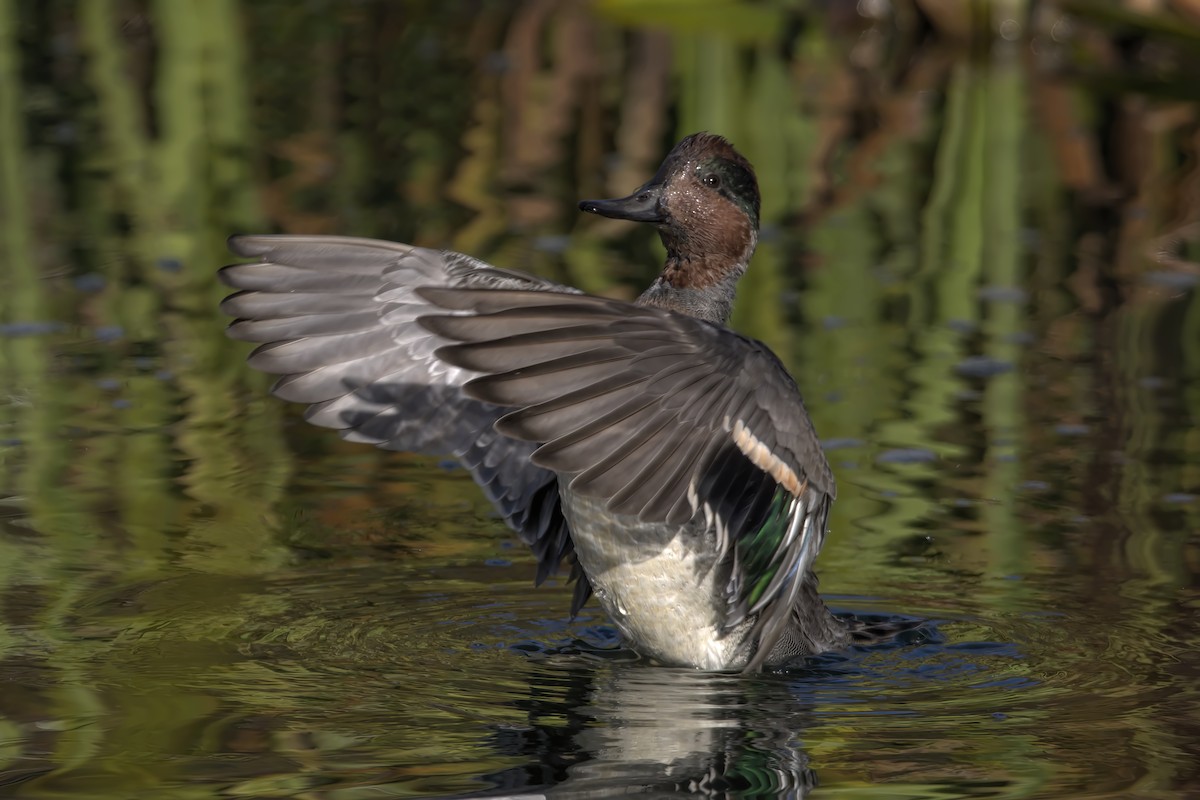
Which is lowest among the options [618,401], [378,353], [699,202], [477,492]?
[477,492]

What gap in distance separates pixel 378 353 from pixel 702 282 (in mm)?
1057

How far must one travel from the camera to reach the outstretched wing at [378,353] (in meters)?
6.54

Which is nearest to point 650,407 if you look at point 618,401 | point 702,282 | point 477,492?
point 618,401

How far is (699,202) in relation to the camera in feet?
22.6

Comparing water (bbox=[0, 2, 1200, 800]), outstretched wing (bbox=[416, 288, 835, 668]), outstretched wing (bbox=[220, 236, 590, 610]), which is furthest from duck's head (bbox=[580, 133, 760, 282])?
water (bbox=[0, 2, 1200, 800])

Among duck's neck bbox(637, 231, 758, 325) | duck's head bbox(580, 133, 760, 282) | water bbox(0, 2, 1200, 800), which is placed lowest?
water bbox(0, 2, 1200, 800)

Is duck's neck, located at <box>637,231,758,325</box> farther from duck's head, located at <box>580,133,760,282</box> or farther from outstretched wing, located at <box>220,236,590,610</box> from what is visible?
outstretched wing, located at <box>220,236,590,610</box>

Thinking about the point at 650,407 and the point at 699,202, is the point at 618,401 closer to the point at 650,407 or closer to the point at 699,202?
the point at 650,407

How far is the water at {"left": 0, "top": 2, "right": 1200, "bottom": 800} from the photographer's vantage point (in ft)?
18.7

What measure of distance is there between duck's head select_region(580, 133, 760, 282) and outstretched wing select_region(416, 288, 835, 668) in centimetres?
106

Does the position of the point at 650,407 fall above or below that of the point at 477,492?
above

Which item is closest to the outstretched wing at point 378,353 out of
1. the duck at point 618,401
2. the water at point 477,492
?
the duck at point 618,401

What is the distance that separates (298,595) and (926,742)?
7.26 ft

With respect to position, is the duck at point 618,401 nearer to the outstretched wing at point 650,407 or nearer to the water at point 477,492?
the outstretched wing at point 650,407
